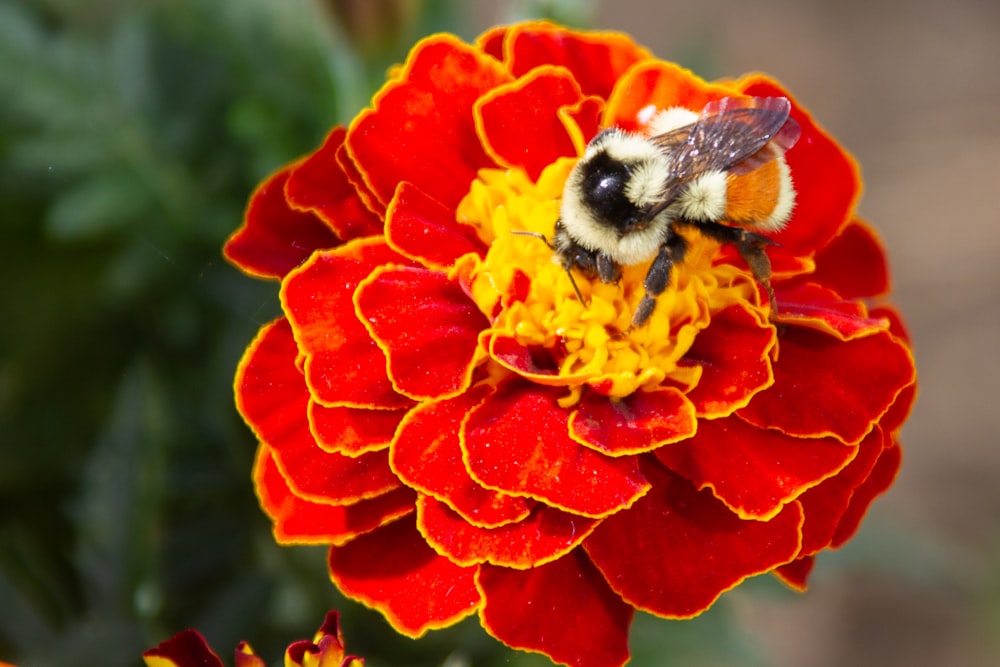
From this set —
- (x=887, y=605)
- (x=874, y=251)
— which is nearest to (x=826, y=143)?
(x=874, y=251)

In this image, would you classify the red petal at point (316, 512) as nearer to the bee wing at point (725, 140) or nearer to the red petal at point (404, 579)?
the red petal at point (404, 579)

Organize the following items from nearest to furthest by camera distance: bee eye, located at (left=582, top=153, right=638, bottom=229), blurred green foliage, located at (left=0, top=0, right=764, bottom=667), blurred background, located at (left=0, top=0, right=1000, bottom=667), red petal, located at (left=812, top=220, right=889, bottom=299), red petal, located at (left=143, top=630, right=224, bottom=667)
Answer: red petal, located at (left=143, top=630, right=224, bottom=667) → bee eye, located at (left=582, top=153, right=638, bottom=229) → red petal, located at (left=812, top=220, right=889, bottom=299) → blurred background, located at (left=0, top=0, right=1000, bottom=667) → blurred green foliage, located at (left=0, top=0, right=764, bottom=667)

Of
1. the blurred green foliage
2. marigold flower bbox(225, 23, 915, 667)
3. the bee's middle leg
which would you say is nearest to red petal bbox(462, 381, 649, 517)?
marigold flower bbox(225, 23, 915, 667)

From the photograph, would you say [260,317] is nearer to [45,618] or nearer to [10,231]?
[45,618]

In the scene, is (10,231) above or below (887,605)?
above

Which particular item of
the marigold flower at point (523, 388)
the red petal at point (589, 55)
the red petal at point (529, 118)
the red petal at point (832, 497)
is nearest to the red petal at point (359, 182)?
the marigold flower at point (523, 388)

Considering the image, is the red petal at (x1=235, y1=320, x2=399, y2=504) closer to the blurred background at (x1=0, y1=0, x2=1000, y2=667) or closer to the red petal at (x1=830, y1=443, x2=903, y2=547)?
the blurred background at (x1=0, y1=0, x2=1000, y2=667)
